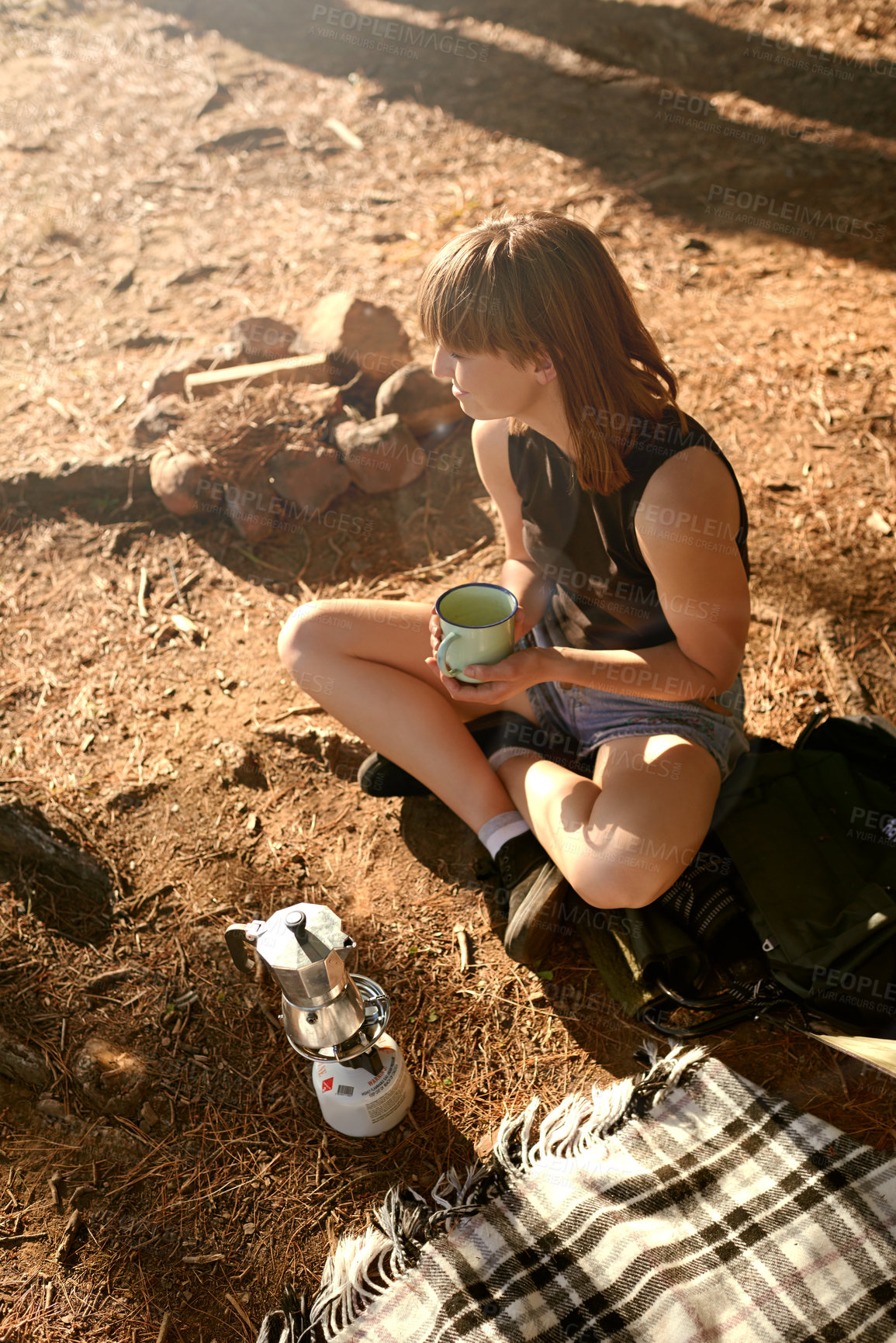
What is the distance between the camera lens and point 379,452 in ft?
12.8

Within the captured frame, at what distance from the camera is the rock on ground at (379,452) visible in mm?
3883

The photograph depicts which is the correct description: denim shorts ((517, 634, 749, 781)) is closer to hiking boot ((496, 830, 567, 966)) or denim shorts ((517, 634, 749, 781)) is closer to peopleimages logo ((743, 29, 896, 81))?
hiking boot ((496, 830, 567, 966))

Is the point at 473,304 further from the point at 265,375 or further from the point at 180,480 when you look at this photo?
the point at 265,375

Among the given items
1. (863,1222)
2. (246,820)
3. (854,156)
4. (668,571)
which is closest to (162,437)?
(246,820)

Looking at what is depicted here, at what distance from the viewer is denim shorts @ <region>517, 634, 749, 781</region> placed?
2.28m

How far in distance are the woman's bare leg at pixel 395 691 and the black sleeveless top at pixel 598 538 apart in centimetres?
39

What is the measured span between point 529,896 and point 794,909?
2.18 ft

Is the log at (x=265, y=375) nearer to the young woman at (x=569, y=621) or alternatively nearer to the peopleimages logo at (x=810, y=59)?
the young woman at (x=569, y=621)

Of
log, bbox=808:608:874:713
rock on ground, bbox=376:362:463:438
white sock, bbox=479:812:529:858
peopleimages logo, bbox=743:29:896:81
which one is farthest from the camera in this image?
peopleimages logo, bbox=743:29:896:81

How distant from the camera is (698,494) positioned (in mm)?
1967

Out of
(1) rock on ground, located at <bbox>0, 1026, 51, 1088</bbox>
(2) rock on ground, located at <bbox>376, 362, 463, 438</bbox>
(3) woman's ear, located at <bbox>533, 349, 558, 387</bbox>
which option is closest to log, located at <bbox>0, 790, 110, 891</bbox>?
(1) rock on ground, located at <bbox>0, 1026, 51, 1088</bbox>

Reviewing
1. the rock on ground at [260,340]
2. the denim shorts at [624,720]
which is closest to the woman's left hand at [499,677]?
the denim shorts at [624,720]

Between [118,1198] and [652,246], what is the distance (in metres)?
5.36

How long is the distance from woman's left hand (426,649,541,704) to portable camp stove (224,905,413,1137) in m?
0.60
